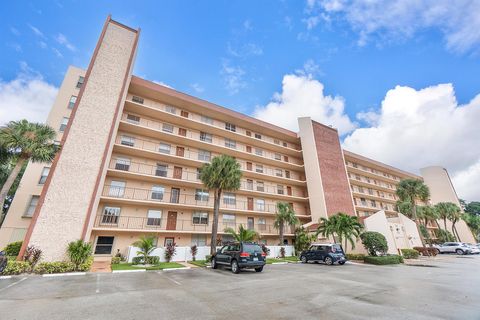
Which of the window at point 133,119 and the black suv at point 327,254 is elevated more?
the window at point 133,119

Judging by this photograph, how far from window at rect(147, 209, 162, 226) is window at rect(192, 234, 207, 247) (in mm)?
4191

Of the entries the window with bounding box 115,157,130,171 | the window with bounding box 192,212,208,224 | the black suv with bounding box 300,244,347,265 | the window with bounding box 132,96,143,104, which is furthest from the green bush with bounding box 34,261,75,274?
the black suv with bounding box 300,244,347,265

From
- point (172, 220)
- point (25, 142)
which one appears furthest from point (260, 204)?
point (25, 142)

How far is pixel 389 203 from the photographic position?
46.3 metres

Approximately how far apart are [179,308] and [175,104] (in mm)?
23948

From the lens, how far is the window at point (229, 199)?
85.7 feet

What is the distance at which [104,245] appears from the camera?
1961 centimetres

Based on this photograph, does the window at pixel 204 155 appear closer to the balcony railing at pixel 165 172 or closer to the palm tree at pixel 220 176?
the balcony railing at pixel 165 172

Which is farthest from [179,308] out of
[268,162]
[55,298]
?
[268,162]

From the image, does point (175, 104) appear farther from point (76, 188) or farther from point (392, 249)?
point (392, 249)

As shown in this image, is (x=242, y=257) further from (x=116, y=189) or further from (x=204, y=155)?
(x=204, y=155)

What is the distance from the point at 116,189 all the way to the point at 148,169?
3.61 m

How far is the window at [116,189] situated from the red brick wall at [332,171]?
24.5 metres

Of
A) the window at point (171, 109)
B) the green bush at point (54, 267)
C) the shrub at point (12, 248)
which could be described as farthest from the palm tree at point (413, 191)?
the shrub at point (12, 248)
